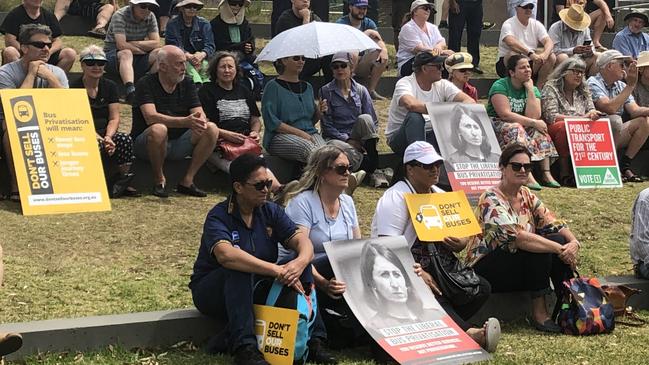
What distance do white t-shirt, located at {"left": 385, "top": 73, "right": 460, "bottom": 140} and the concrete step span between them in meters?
4.73

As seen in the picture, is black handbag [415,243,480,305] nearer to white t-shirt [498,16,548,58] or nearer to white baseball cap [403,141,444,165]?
white baseball cap [403,141,444,165]

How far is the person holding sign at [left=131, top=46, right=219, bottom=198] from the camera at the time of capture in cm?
1018

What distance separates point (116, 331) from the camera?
6676 mm

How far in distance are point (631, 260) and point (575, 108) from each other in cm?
333

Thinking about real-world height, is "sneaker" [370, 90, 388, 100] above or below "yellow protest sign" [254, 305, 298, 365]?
above

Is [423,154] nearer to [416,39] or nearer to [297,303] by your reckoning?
[297,303]

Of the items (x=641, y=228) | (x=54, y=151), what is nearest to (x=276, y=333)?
(x=641, y=228)

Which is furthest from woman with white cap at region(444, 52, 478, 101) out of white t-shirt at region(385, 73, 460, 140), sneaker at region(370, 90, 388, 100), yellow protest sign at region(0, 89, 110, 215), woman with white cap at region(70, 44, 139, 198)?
yellow protest sign at region(0, 89, 110, 215)

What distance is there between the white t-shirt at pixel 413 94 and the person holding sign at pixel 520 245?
3.42 m

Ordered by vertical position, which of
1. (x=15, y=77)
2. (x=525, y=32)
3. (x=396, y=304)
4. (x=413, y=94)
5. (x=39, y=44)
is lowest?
(x=396, y=304)

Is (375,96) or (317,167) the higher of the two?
(317,167)

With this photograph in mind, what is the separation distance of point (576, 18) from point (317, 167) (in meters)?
8.34

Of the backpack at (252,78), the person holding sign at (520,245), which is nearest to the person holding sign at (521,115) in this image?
the backpack at (252,78)

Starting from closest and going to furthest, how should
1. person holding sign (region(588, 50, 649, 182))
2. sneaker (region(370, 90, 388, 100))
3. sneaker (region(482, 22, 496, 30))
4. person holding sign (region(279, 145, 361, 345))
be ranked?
1. person holding sign (region(279, 145, 361, 345))
2. person holding sign (region(588, 50, 649, 182))
3. sneaker (region(370, 90, 388, 100))
4. sneaker (region(482, 22, 496, 30))
